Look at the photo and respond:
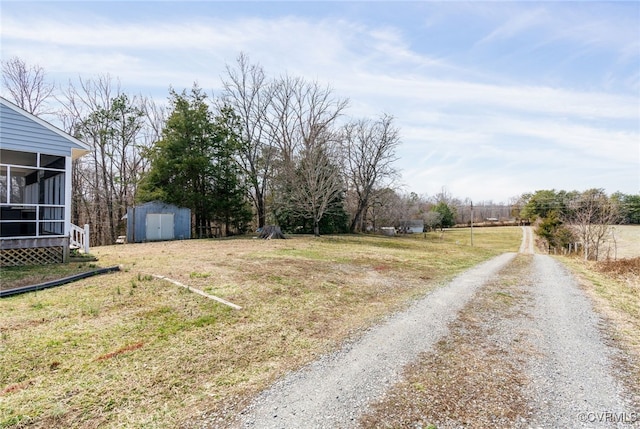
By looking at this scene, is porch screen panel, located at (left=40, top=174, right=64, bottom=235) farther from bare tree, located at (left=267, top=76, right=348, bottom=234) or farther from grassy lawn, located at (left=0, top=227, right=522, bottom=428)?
bare tree, located at (left=267, top=76, right=348, bottom=234)

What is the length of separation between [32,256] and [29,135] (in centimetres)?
343

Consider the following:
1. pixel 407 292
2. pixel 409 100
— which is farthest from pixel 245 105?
pixel 407 292

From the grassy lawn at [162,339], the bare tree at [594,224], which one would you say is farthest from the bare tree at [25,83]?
the bare tree at [594,224]

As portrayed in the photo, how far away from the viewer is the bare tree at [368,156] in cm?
3228

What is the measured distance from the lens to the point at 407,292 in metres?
8.20

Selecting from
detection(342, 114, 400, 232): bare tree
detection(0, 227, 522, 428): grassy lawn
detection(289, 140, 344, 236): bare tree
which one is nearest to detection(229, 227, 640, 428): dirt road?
detection(0, 227, 522, 428): grassy lawn

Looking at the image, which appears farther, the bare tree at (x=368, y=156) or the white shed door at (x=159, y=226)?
the bare tree at (x=368, y=156)

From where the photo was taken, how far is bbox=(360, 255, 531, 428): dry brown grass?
9.37 feet

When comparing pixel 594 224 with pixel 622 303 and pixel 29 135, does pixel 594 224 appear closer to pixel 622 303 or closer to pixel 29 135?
pixel 622 303

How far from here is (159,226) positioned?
1992 centimetres

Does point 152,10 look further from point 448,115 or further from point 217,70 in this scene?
point 217,70

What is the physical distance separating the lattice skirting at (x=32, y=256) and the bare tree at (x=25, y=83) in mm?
17901

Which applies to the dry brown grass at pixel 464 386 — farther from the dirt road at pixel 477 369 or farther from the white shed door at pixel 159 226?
the white shed door at pixel 159 226

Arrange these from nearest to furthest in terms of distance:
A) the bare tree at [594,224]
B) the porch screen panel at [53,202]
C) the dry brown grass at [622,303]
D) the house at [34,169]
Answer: the dry brown grass at [622,303] < the house at [34,169] < the porch screen panel at [53,202] < the bare tree at [594,224]
